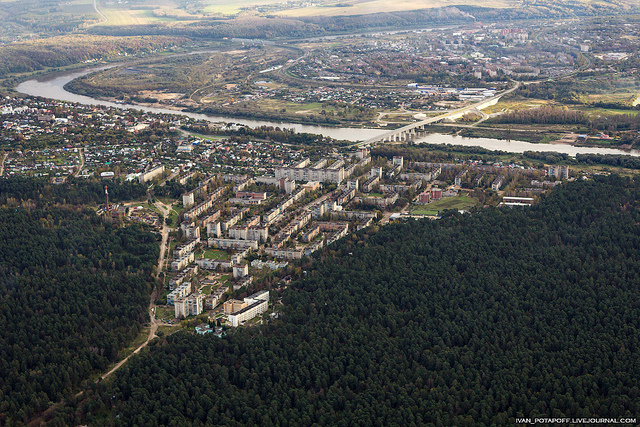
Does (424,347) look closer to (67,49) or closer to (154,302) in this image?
(154,302)

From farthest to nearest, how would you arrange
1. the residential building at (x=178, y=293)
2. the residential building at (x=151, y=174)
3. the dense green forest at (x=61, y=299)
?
1. the residential building at (x=151, y=174)
2. the residential building at (x=178, y=293)
3. the dense green forest at (x=61, y=299)

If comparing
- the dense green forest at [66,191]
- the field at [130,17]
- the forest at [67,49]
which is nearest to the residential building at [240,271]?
the dense green forest at [66,191]

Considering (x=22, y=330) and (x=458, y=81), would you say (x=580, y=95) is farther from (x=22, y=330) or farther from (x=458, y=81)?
(x=22, y=330)

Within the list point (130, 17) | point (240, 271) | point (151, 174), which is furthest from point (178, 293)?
point (130, 17)

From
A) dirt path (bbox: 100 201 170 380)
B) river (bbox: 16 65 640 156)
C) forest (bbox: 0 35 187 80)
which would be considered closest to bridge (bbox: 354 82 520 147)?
river (bbox: 16 65 640 156)

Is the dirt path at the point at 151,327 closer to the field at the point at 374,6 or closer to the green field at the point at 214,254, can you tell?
the green field at the point at 214,254

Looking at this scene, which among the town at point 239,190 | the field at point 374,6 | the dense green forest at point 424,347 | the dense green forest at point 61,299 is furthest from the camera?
the field at point 374,6

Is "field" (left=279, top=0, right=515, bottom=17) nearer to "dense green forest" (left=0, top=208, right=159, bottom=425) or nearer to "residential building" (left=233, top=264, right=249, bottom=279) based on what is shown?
"dense green forest" (left=0, top=208, right=159, bottom=425)
